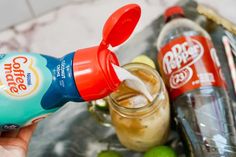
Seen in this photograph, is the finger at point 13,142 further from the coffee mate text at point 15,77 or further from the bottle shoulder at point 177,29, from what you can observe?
the bottle shoulder at point 177,29

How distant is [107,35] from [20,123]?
0.15 metres

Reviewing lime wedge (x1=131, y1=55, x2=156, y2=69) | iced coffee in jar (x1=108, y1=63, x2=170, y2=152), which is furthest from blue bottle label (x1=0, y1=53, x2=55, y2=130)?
lime wedge (x1=131, y1=55, x2=156, y2=69)

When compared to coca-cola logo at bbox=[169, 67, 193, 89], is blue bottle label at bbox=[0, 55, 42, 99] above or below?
above

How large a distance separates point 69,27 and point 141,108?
0.32 metres

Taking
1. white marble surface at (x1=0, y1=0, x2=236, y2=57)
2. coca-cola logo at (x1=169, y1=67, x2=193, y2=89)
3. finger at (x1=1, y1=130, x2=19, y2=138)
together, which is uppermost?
white marble surface at (x1=0, y1=0, x2=236, y2=57)

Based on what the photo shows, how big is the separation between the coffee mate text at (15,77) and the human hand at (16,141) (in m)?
0.11

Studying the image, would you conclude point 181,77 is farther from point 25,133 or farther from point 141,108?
point 25,133

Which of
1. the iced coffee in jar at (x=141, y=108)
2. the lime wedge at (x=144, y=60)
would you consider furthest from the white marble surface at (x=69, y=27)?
the iced coffee in jar at (x=141, y=108)

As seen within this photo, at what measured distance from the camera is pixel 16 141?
1.89 feet

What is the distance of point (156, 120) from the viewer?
599 millimetres

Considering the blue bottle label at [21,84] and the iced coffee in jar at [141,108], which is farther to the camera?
the iced coffee in jar at [141,108]

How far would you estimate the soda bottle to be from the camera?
0.60 metres

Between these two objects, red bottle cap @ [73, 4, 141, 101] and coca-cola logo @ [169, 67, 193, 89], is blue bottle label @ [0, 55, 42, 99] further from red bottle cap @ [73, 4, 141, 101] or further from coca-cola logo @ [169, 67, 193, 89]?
coca-cola logo @ [169, 67, 193, 89]

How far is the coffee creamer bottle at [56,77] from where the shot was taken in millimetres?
469
